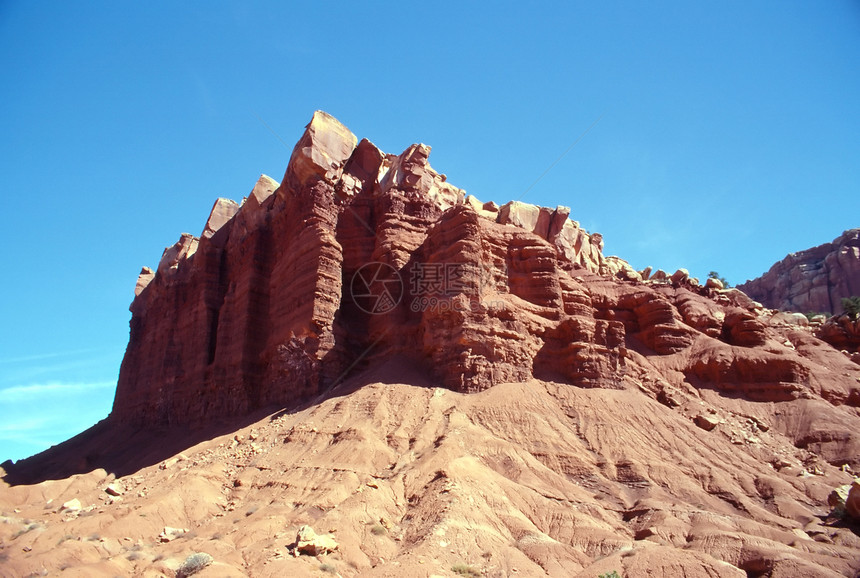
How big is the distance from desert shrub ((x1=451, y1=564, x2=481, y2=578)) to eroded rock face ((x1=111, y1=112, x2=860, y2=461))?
1216cm

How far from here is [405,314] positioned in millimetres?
36875

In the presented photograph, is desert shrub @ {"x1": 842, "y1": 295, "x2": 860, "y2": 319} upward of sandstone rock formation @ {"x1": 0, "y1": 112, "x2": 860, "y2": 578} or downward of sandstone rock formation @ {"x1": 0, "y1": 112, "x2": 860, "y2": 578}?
upward

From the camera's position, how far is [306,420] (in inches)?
1176

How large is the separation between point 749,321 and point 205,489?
1393 inches

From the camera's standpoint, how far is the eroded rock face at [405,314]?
33.0 m

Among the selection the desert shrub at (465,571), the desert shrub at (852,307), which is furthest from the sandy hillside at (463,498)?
the desert shrub at (852,307)

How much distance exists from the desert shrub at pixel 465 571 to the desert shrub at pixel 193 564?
24.0 ft

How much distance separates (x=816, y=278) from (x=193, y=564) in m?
88.8

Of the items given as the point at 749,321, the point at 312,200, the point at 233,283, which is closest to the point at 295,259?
the point at 312,200

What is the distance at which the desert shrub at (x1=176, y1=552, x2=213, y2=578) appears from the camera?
1873 centimetres

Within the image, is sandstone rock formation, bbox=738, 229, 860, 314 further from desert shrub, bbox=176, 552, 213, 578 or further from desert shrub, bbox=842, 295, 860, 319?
desert shrub, bbox=176, 552, 213, 578

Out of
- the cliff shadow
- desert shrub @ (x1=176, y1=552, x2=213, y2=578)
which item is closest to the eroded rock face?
the cliff shadow

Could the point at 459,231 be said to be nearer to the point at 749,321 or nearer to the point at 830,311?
the point at 749,321

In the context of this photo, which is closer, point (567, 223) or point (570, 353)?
point (570, 353)
